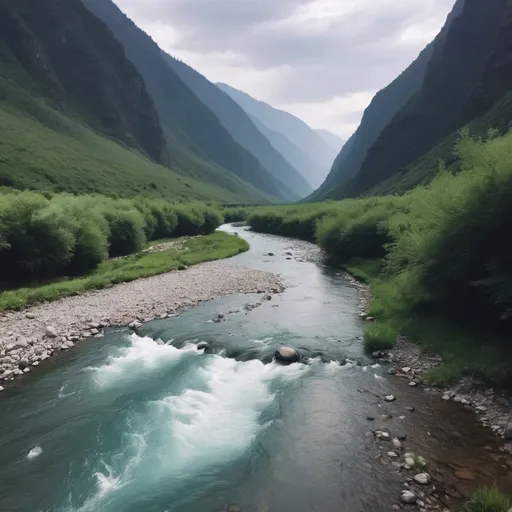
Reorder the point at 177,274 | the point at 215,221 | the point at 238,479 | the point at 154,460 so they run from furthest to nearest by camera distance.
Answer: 1. the point at 215,221
2. the point at 177,274
3. the point at 154,460
4. the point at 238,479

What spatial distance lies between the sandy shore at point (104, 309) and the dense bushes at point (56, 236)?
823 cm

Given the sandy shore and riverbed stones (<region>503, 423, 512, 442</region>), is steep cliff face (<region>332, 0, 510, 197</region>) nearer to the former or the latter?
the sandy shore

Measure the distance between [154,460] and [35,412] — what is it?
22.5ft

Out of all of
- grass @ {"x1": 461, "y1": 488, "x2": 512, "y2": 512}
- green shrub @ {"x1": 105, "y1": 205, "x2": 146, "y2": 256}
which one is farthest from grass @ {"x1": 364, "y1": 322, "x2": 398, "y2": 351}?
green shrub @ {"x1": 105, "y1": 205, "x2": 146, "y2": 256}

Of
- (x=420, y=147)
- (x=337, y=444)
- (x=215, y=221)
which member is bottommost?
(x=215, y=221)

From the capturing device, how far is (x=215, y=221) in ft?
389

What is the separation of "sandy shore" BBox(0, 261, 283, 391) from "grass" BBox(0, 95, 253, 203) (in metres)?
79.7

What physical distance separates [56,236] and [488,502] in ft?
147

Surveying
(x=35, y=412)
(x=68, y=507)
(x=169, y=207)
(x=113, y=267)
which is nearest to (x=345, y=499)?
(x=68, y=507)

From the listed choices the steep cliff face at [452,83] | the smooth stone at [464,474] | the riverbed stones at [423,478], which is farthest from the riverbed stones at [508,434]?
the steep cliff face at [452,83]

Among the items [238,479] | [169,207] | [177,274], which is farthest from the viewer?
[169,207]

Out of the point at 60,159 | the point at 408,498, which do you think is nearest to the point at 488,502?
the point at 408,498

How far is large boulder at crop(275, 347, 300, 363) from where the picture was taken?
25.9 metres

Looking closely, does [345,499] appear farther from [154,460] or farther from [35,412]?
[35,412]
